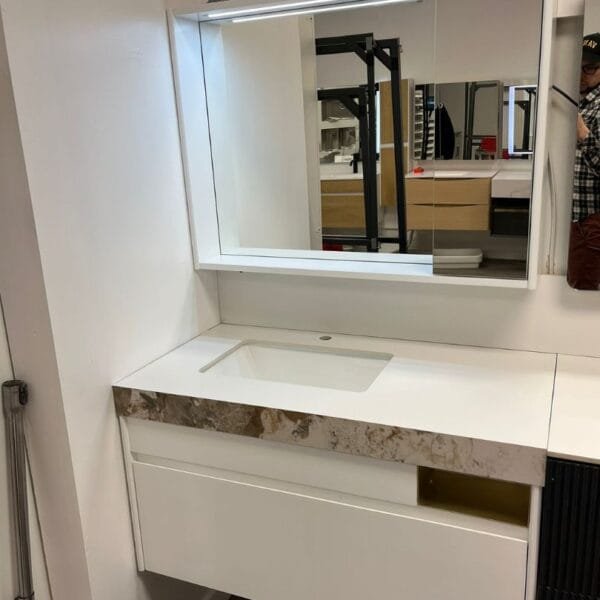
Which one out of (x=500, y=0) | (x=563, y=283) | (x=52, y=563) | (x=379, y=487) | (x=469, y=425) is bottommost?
(x=52, y=563)

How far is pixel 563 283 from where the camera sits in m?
1.40

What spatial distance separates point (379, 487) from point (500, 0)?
0.97 metres

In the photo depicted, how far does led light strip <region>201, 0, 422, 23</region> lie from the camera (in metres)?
1.40

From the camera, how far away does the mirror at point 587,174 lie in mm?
1229

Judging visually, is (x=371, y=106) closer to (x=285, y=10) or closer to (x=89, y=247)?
(x=285, y=10)

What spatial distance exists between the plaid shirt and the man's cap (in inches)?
2.3

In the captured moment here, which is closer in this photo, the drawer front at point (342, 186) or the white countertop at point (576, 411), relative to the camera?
the white countertop at point (576, 411)

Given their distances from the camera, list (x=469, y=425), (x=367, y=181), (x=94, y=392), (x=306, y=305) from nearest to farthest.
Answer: (x=469, y=425)
(x=94, y=392)
(x=367, y=181)
(x=306, y=305)

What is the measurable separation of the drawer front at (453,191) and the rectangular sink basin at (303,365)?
387 millimetres

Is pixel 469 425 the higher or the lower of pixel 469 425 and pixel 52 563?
the higher

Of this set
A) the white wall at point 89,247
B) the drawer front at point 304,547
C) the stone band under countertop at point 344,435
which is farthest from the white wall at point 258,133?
the drawer front at point 304,547

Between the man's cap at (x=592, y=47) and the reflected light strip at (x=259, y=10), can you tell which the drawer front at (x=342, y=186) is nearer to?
the reflected light strip at (x=259, y=10)

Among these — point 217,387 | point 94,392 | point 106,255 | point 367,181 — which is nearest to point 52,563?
point 94,392

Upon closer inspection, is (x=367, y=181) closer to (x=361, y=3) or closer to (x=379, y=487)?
(x=361, y=3)
